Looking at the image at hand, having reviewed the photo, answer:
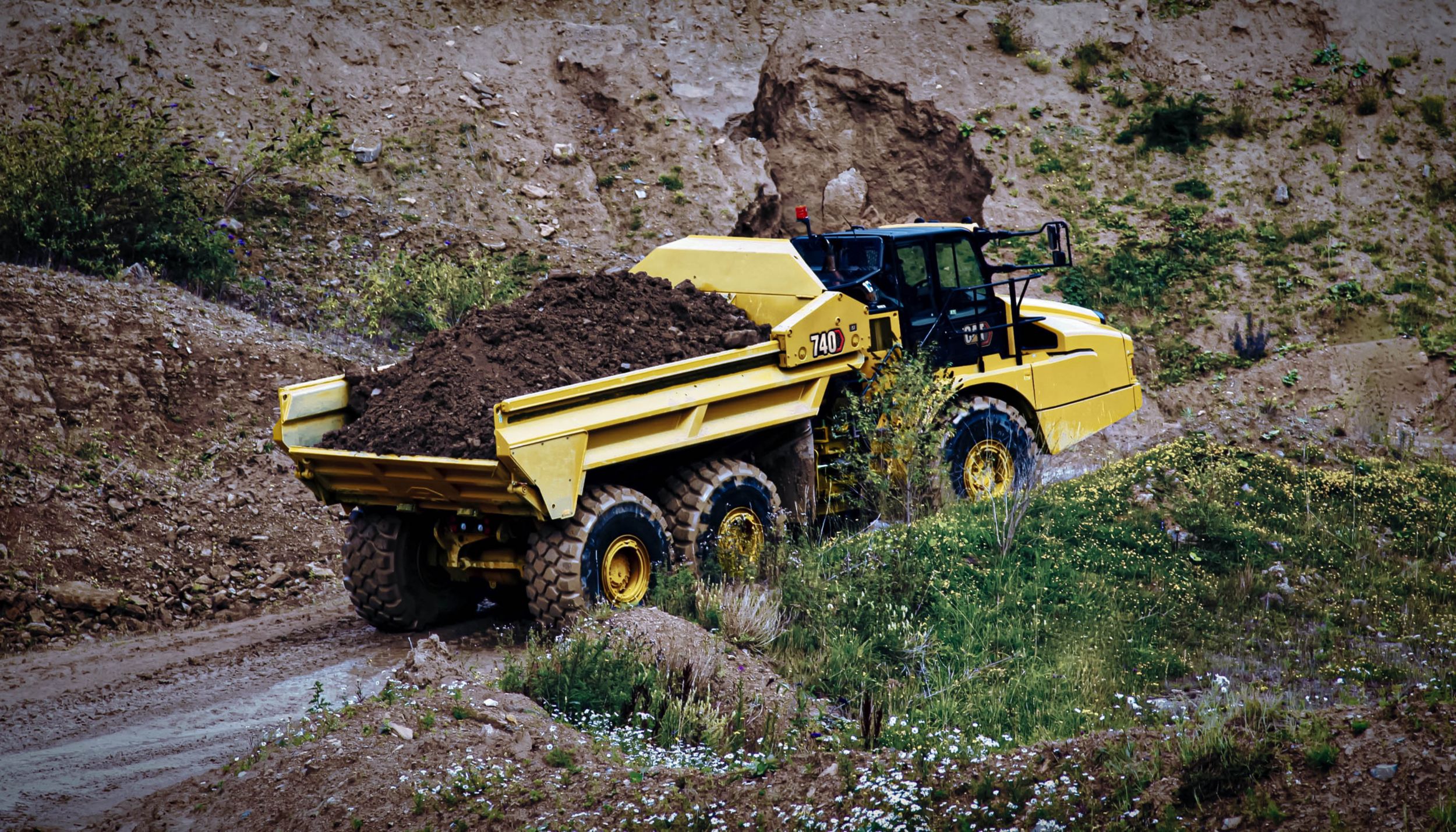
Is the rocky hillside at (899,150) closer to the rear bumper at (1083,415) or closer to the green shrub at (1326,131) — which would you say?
the green shrub at (1326,131)

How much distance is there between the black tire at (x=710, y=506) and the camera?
337 inches

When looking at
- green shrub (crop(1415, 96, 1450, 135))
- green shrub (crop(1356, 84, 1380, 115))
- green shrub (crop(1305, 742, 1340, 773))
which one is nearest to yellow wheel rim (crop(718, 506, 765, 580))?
green shrub (crop(1305, 742, 1340, 773))

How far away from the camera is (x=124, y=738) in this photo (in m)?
6.78

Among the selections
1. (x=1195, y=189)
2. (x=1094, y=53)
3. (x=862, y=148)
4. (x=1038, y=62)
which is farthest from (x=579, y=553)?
(x=1094, y=53)

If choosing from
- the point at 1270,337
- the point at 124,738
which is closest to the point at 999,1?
the point at 1270,337

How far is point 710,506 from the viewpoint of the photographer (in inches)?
342

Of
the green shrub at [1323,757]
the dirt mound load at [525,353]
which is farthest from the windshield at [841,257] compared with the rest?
the green shrub at [1323,757]

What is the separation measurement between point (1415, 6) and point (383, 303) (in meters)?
17.1

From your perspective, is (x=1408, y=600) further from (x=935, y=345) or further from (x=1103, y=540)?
(x=935, y=345)

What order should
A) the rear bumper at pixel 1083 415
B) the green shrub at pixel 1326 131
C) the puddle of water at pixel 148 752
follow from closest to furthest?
1. the puddle of water at pixel 148 752
2. the rear bumper at pixel 1083 415
3. the green shrub at pixel 1326 131

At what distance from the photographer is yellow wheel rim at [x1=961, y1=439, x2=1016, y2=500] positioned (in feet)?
34.4

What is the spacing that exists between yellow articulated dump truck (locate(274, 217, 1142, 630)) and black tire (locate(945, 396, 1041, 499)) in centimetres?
2

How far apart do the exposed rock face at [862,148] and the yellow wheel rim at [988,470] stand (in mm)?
8982

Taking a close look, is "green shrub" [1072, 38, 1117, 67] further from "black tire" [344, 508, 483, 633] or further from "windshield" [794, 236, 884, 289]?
"black tire" [344, 508, 483, 633]
